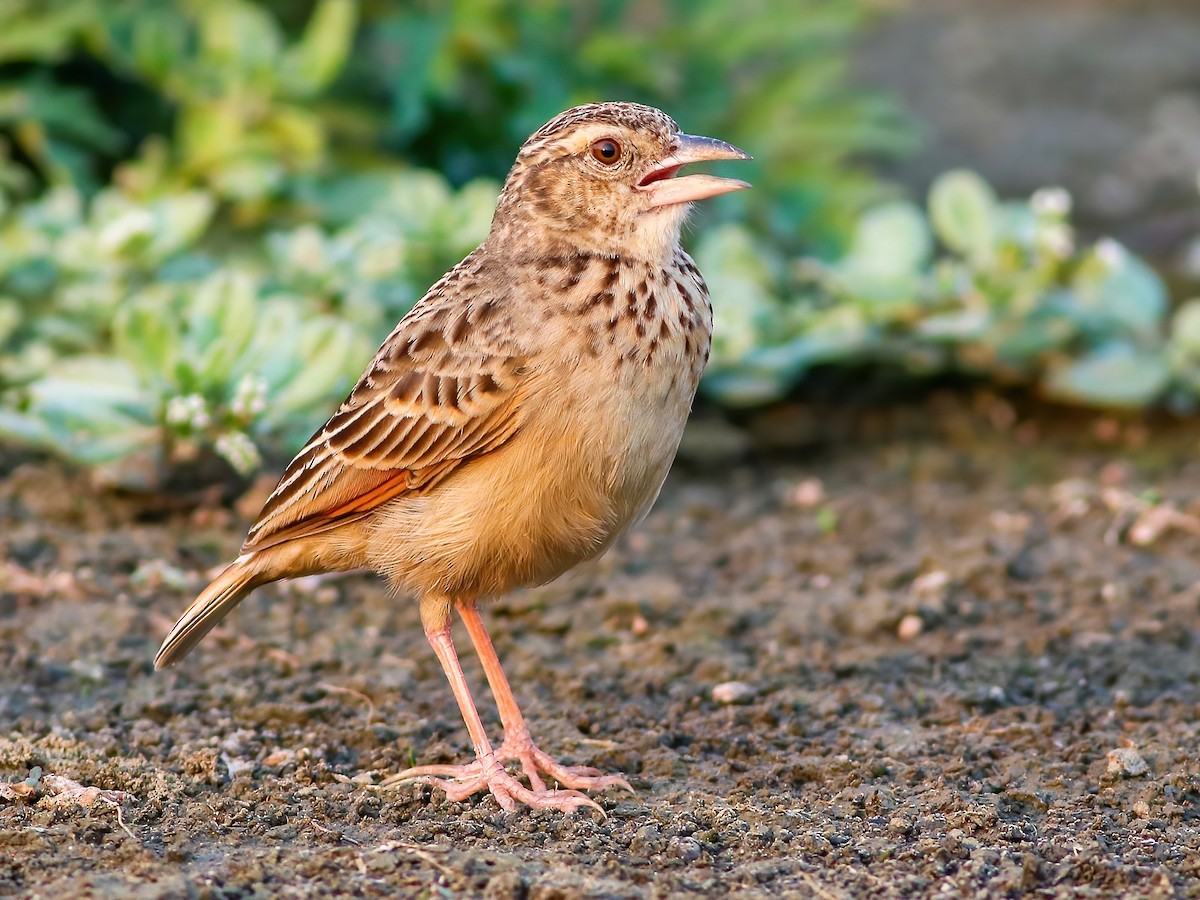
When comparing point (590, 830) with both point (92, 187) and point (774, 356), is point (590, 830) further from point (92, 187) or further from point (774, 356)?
point (92, 187)

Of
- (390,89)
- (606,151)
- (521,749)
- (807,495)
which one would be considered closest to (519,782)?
(521,749)

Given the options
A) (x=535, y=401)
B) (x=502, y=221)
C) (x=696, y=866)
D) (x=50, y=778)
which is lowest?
(x=696, y=866)

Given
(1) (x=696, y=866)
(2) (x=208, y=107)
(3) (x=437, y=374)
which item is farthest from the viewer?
(2) (x=208, y=107)

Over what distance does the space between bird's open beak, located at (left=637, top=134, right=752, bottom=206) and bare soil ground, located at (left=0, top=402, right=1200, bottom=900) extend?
1.50 meters

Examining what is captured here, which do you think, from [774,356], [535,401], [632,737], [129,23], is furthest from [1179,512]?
[129,23]

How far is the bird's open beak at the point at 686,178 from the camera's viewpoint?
4.30 m

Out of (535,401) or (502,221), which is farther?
(502,221)

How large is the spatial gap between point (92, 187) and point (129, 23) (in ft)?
2.65

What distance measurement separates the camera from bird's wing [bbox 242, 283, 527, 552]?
13.9 ft

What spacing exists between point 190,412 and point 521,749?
2.08m

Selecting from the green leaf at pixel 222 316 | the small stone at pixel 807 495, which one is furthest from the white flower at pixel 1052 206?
the green leaf at pixel 222 316

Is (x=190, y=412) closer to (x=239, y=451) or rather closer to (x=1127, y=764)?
(x=239, y=451)

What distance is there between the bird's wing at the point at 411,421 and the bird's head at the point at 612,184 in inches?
12.2

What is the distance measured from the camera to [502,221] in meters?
4.65
